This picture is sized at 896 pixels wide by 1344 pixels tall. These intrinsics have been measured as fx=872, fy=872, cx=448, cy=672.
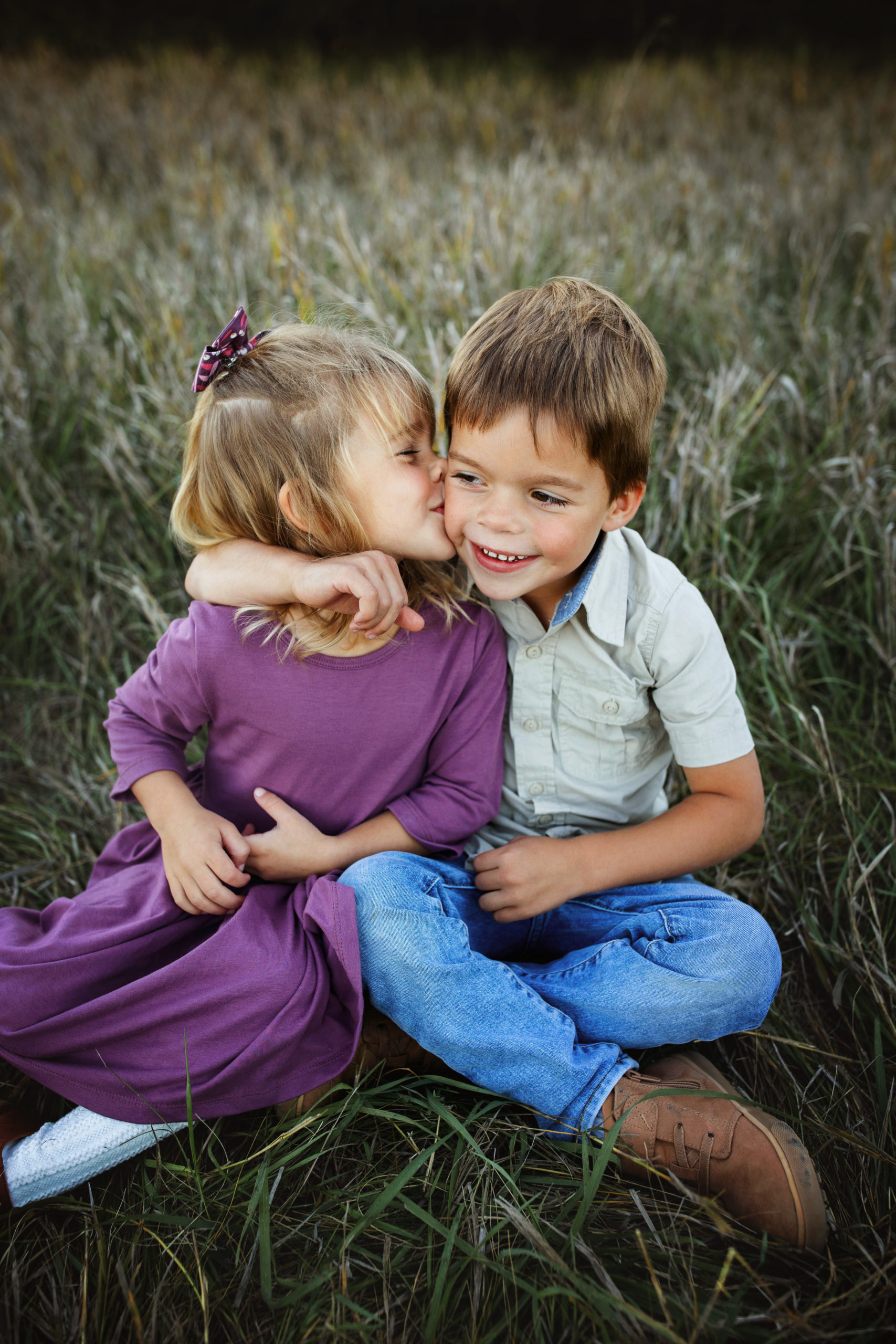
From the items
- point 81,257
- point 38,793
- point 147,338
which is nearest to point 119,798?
point 38,793

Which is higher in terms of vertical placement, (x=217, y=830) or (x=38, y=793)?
(x=217, y=830)

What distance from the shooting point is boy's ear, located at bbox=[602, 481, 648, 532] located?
1.31m

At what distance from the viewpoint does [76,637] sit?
7.14ft

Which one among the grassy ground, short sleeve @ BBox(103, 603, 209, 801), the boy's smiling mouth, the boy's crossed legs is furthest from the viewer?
short sleeve @ BBox(103, 603, 209, 801)

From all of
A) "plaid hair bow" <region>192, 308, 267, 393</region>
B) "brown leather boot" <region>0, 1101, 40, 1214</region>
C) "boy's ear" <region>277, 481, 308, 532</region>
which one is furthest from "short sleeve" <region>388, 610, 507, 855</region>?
"brown leather boot" <region>0, 1101, 40, 1214</region>

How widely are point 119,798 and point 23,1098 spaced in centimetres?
50

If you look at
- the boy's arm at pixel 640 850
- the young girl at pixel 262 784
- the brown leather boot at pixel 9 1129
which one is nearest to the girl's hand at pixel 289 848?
the young girl at pixel 262 784

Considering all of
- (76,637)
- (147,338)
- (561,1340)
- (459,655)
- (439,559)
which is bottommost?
(561,1340)

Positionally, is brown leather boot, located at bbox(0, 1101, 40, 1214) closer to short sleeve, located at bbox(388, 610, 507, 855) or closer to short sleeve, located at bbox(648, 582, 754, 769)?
short sleeve, located at bbox(388, 610, 507, 855)

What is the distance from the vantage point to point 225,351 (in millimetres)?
1386

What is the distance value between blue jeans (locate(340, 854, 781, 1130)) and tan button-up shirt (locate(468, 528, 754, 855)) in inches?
8.0

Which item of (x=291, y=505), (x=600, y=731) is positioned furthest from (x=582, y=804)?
(x=291, y=505)

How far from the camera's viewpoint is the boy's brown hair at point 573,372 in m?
1.21

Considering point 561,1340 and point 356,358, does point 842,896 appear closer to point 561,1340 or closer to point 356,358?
point 561,1340
